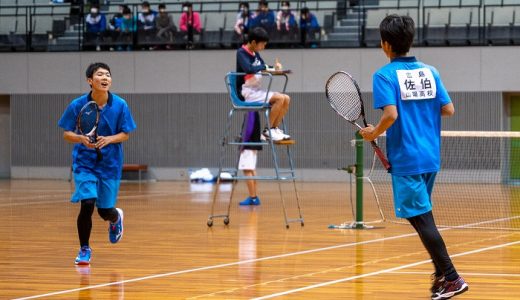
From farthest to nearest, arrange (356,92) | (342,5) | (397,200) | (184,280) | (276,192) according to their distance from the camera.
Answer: (342,5), (276,192), (184,280), (356,92), (397,200)

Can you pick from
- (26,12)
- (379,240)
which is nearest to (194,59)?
(26,12)

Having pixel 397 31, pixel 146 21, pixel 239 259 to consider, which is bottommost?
pixel 239 259

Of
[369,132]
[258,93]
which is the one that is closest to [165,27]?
[258,93]

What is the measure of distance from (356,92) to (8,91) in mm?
25324

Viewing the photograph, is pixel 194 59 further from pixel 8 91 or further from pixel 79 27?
pixel 8 91

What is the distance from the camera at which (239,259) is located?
9.72 m

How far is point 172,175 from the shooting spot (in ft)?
98.4

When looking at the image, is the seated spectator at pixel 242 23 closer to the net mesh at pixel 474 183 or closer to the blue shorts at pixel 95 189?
the net mesh at pixel 474 183

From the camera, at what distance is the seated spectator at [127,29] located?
29656mm

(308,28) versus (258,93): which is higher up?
(308,28)

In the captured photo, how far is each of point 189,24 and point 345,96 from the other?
71.7 feet

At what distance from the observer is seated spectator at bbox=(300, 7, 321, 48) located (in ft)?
92.3

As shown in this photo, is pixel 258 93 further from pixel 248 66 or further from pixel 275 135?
pixel 275 135

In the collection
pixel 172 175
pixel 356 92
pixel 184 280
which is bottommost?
pixel 172 175
